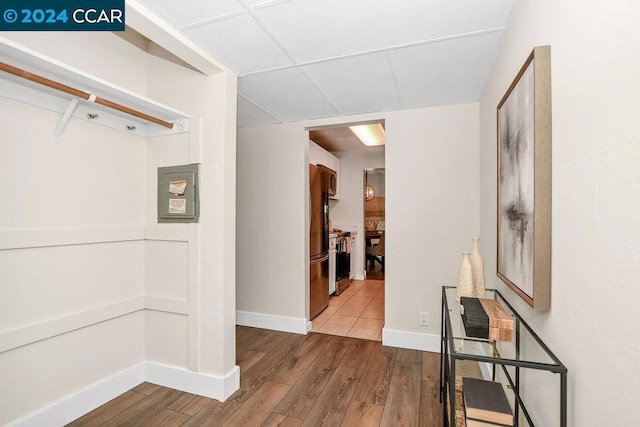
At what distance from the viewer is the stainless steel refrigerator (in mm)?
3455

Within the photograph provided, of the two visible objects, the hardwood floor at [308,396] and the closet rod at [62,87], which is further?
the hardwood floor at [308,396]

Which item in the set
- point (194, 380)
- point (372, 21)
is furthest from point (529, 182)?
point (194, 380)

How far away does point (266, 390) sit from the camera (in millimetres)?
2082

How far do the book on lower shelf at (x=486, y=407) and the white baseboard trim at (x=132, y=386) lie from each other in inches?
59.6

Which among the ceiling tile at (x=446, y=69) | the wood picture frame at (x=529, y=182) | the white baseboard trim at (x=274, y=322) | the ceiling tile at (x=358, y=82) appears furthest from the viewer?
the white baseboard trim at (x=274, y=322)

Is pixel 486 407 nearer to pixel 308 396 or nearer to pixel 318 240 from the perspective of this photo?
pixel 308 396

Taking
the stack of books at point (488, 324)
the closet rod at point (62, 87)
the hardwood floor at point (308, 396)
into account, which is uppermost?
the closet rod at point (62, 87)

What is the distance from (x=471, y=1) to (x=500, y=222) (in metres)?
1.15

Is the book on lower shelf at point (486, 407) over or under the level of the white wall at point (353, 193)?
under

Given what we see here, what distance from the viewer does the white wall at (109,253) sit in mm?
1523

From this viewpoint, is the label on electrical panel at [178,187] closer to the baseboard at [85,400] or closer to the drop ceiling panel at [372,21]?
the drop ceiling panel at [372,21]

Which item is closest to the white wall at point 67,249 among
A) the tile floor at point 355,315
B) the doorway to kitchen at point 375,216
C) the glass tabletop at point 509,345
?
the tile floor at point 355,315

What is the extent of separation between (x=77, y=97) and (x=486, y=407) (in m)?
2.37

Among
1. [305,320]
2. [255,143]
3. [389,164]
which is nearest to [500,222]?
[389,164]
